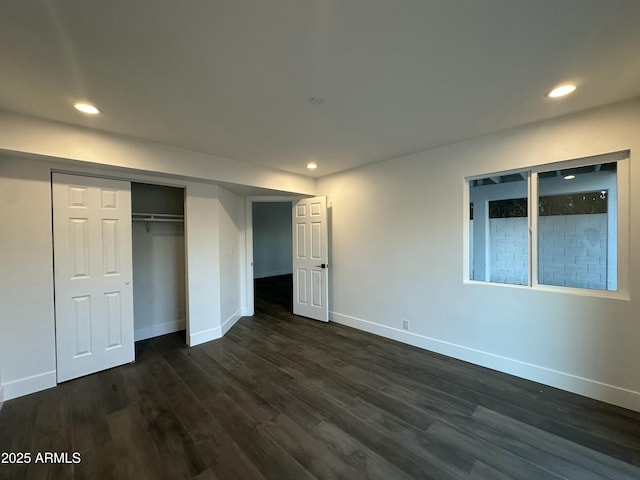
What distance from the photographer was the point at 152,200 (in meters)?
3.84

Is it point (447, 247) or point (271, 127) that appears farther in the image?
point (447, 247)

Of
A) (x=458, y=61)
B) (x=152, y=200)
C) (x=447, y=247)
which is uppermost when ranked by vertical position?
(x=458, y=61)

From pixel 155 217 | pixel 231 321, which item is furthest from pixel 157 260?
pixel 231 321

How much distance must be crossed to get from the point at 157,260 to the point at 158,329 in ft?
3.37

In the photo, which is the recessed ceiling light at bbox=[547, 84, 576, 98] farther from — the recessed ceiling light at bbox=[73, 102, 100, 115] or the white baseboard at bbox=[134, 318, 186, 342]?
the white baseboard at bbox=[134, 318, 186, 342]

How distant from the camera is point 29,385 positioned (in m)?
2.43

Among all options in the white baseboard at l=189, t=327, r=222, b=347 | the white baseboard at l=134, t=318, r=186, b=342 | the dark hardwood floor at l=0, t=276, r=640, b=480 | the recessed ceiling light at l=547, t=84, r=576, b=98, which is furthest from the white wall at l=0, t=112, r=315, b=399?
the recessed ceiling light at l=547, t=84, r=576, b=98

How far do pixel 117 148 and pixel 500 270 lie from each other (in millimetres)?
4358

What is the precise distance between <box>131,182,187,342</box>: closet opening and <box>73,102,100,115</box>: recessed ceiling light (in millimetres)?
1603

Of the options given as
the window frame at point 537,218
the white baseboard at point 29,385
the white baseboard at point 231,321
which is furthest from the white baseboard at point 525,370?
the white baseboard at point 29,385

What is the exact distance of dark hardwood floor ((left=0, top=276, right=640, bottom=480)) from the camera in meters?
1.64

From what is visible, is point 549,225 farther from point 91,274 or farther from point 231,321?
point 91,274

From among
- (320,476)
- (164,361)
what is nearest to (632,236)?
(320,476)

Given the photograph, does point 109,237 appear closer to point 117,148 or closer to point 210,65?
point 117,148
